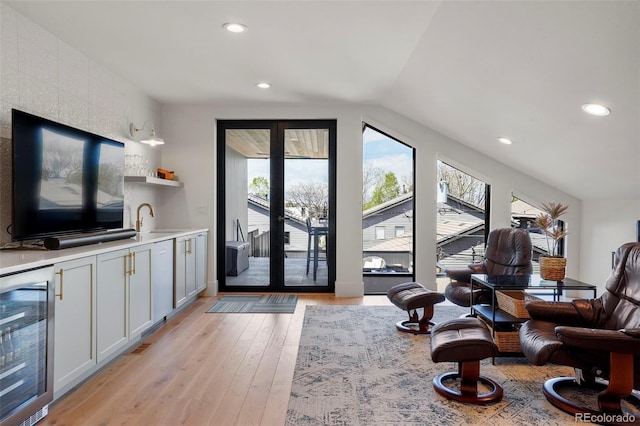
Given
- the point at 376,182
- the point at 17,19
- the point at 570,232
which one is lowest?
the point at 570,232

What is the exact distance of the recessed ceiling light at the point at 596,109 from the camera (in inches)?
114

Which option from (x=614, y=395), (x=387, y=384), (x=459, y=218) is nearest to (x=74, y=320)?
(x=387, y=384)

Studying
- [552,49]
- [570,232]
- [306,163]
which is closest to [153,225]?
[306,163]

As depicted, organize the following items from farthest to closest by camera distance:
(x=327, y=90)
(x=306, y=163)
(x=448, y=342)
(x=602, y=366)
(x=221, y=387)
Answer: (x=306, y=163) → (x=327, y=90) → (x=221, y=387) → (x=448, y=342) → (x=602, y=366)

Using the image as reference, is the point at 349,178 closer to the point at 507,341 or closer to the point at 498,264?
the point at 498,264

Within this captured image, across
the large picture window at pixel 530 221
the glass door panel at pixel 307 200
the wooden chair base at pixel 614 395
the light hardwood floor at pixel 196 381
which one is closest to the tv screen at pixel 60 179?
the light hardwood floor at pixel 196 381

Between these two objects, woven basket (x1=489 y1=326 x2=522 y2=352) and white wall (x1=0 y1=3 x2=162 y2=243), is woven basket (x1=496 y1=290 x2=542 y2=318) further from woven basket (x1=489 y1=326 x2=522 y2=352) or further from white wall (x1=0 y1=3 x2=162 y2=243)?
white wall (x1=0 y1=3 x2=162 y2=243)

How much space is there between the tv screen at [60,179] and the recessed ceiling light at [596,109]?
3.82m

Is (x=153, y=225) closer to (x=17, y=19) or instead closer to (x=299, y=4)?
(x=17, y=19)

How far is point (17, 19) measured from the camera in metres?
2.93

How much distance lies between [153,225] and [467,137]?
4077mm

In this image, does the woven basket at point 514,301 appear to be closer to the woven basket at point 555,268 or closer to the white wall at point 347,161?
the woven basket at point 555,268

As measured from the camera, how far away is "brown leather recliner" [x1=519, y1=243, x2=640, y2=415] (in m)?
2.14

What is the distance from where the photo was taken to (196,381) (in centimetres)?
282
